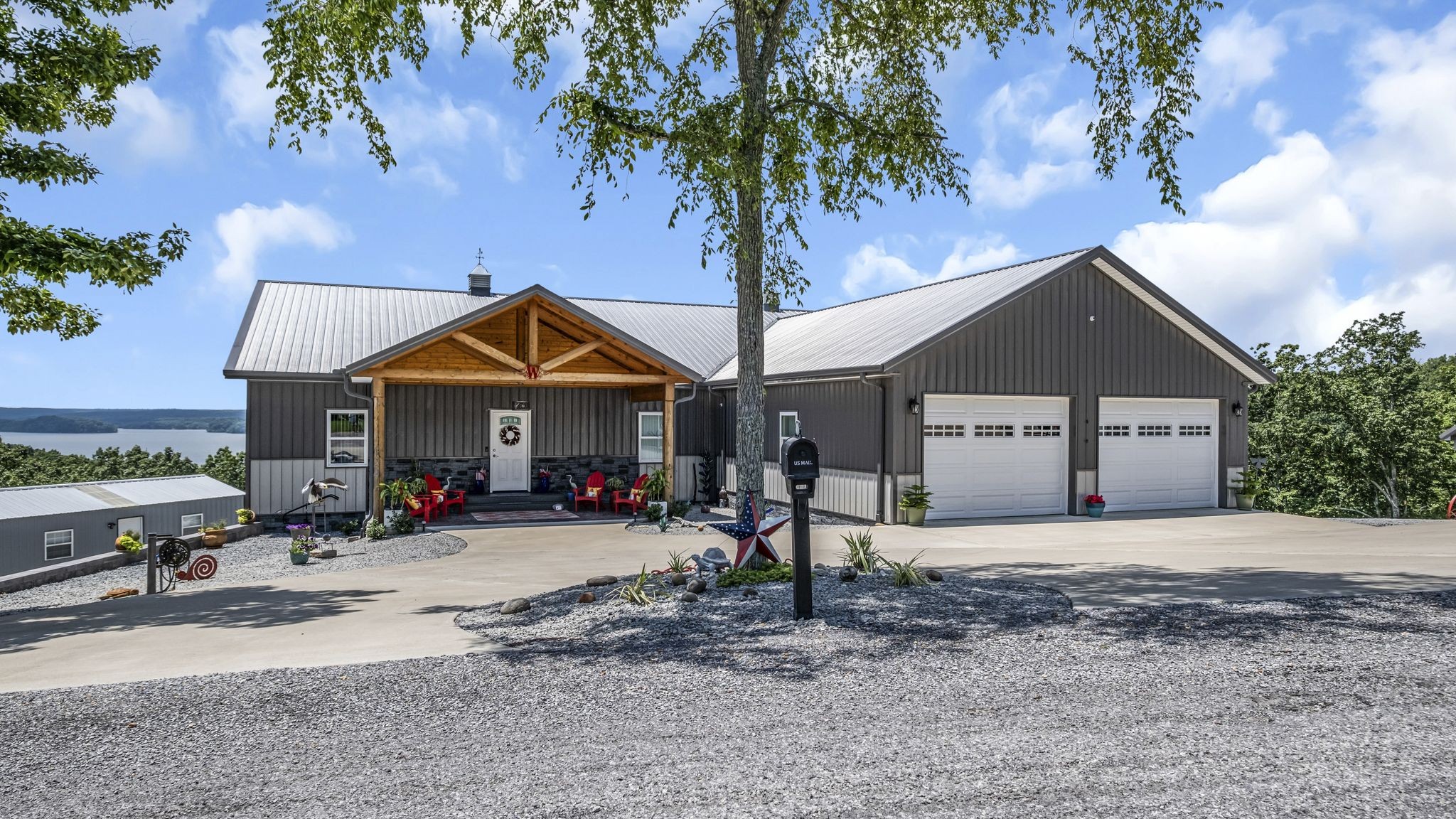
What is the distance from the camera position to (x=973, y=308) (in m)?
16.3

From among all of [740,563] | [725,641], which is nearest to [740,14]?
[740,563]

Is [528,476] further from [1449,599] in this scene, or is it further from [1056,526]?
[1449,599]

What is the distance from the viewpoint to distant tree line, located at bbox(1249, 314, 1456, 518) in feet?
73.4

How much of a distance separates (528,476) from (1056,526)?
1037 cm

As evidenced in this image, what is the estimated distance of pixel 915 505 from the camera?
15359mm

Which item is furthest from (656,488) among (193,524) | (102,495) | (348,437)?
(102,495)

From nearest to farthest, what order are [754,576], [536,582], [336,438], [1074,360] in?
[754,576]
[536,582]
[1074,360]
[336,438]

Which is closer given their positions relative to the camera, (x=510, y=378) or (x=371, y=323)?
(x=510, y=378)

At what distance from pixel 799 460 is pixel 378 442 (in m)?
9.71

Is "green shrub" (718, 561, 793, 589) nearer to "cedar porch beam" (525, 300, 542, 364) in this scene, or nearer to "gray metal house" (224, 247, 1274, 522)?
"gray metal house" (224, 247, 1274, 522)

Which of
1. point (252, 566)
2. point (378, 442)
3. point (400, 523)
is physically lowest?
point (252, 566)

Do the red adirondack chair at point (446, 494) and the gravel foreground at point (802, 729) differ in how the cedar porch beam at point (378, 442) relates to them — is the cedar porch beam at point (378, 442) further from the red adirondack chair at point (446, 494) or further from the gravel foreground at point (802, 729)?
the gravel foreground at point (802, 729)

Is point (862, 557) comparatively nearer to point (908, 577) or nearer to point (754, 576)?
point (908, 577)

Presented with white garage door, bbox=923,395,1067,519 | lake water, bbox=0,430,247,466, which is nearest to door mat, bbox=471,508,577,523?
white garage door, bbox=923,395,1067,519
